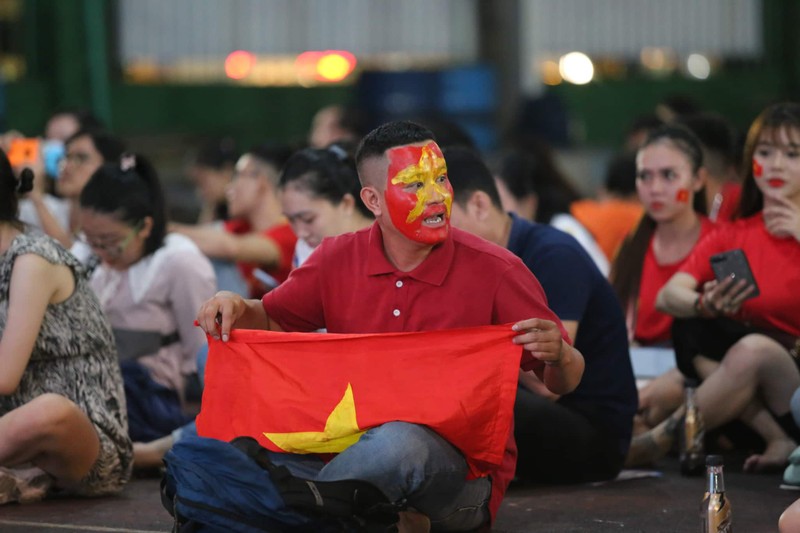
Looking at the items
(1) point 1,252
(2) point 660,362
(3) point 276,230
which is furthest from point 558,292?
(3) point 276,230

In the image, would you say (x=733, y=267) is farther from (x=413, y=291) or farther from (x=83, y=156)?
(x=83, y=156)

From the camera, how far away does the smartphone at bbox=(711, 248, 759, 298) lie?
4938 mm

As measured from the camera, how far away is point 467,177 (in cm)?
471

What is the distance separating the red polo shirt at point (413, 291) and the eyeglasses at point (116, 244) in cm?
157

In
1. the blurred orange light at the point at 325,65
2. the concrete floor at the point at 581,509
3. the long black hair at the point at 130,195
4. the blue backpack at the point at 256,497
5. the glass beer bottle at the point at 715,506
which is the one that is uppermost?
the blurred orange light at the point at 325,65

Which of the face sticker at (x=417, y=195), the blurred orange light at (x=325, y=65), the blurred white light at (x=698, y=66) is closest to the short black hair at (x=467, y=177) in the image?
the face sticker at (x=417, y=195)

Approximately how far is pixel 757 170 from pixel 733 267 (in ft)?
1.53

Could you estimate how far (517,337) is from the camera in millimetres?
3682

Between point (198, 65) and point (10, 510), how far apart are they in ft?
27.8

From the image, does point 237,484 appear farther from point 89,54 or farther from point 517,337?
point 89,54

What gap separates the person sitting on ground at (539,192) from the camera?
665 centimetres

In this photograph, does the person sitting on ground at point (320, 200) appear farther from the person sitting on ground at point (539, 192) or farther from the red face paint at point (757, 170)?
the red face paint at point (757, 170)

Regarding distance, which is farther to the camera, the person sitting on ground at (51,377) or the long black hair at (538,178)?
the long black hair at (538,178)

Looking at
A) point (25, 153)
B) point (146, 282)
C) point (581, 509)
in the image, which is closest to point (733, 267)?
point (581, 509)
